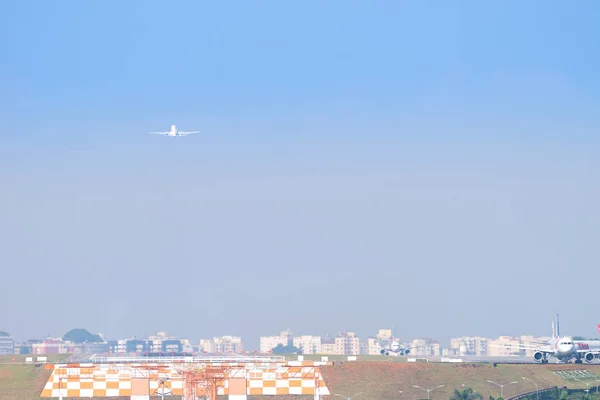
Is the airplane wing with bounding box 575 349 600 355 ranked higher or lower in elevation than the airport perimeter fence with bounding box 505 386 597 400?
higher

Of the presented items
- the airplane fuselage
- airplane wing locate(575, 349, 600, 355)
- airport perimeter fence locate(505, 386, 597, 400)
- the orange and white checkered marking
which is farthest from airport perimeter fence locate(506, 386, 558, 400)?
the orange and white checkered marking

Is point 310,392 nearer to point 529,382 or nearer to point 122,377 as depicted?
point 122,377

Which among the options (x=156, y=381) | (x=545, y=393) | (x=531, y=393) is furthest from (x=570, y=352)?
(x=156, y=381)

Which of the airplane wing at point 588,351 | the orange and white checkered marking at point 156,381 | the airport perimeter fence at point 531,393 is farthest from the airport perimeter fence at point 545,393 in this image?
the orange and white checkered marking at point 156,381

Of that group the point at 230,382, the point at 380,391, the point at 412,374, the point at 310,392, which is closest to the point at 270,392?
the point at 310,392

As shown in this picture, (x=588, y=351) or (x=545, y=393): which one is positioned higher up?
(x=588, y=351)

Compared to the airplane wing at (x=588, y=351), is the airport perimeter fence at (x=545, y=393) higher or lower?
lower

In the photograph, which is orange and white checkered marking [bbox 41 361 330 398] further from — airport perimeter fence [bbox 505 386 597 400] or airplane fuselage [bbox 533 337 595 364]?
airplane fuselage [bbox 533 337 595 364]

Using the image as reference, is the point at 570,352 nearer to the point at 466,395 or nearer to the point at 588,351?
the point at 588,351

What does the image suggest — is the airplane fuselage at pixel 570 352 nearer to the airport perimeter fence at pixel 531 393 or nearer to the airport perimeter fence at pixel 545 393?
the airport perimeter fence at pixel 545 393
